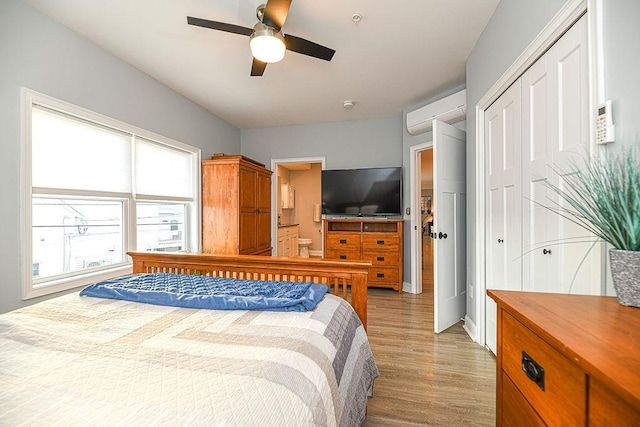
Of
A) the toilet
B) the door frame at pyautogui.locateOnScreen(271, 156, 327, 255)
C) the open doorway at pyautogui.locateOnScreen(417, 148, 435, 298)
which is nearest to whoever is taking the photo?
the open doorway at pyautogui.locateOnScreen(417, 148, 435, 298)

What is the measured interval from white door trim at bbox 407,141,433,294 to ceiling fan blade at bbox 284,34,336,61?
2.38 metres

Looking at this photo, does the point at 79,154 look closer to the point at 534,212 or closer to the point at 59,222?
the point at 59,222

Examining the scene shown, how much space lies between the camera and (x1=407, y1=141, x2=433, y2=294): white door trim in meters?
4.10

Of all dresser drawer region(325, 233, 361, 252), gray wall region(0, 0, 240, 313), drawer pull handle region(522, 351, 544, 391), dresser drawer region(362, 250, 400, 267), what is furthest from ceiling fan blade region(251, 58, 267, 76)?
dresser drawer region(362, 250, 400, 267)

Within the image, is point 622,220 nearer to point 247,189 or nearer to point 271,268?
point 271,268

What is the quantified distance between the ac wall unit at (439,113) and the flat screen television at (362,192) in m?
0.68

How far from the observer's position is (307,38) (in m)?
2.43

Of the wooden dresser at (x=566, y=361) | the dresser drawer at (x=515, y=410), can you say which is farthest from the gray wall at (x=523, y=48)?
the dresser drawer at (x=515, y=410)

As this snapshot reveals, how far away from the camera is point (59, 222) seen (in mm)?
2344

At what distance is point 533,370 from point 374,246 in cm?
350

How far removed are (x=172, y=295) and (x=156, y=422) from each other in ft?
3.04

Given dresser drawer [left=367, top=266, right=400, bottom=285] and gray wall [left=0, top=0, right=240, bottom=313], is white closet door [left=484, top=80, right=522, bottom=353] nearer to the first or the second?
dresser drawer [left=367, top=266, right=400, bottom=285]

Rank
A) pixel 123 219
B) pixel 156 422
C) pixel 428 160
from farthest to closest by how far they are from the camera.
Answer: pixel 428 160 → pixel 123 219 → pixel 156 422

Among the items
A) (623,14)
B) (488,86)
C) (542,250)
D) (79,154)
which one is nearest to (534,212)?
(542,250)
